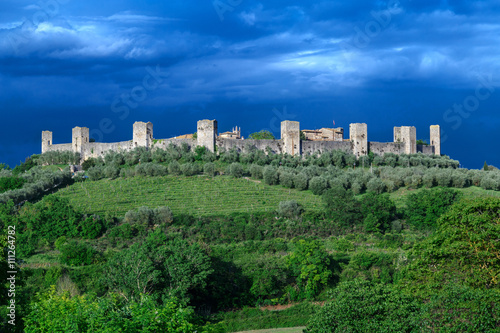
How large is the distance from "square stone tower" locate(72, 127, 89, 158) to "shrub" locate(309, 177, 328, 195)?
22638 mm

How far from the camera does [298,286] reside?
1071 inches

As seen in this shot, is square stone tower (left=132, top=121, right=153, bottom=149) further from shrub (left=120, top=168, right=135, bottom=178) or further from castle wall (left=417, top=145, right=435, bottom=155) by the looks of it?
A: castle wall (left=417, top=145, right=435, bottom=155)

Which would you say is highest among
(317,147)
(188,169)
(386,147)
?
(386,147)

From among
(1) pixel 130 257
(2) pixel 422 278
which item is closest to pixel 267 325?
(1) pixel 130 257

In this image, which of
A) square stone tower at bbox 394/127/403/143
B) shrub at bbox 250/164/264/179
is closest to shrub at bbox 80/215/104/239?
shrub at bbox 250/164/264/179

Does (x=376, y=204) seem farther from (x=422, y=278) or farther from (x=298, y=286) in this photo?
(x=422, y=278)

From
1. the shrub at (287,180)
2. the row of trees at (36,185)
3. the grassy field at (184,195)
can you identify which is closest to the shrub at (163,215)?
the grassy field at (184,195)

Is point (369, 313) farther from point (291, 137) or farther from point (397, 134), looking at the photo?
point (397, 134)

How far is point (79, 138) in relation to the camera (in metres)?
54.1

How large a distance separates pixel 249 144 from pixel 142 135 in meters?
9.59

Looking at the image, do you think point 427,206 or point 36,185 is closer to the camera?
point 427,206

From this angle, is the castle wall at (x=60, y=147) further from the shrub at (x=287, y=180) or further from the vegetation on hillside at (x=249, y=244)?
the shrub at (x=287, y=180)

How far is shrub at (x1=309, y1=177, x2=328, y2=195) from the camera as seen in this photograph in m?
43.7

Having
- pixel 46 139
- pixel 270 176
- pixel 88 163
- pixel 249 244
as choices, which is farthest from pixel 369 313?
pixel 46 139
